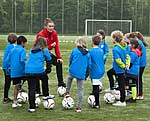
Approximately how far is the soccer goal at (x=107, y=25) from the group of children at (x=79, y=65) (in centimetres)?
3396

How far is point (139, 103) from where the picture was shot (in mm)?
9883

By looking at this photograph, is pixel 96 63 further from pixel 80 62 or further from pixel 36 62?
pixel 36 62

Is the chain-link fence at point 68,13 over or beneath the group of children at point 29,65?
over

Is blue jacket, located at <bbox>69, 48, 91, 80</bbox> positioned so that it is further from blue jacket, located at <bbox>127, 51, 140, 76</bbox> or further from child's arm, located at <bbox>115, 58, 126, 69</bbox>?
blue jacket, located at <bbox>127, 51, 140, 76</bbox>

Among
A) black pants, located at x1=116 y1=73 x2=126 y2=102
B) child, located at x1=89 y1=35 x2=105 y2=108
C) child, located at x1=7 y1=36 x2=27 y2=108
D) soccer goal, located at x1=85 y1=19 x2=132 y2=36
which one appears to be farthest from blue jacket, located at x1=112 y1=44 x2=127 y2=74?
soccer goal, located at x1=85 y1=19 x2=132 y2=36

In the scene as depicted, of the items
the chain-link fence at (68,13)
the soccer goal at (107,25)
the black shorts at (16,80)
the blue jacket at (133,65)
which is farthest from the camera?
the chain-link fence at (68,13)

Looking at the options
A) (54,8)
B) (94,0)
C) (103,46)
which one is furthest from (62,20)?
(103,46)

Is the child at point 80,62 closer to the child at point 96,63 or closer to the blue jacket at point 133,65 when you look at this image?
the child at point 96,63

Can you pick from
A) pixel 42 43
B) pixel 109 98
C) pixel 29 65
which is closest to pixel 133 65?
pixel 109 98

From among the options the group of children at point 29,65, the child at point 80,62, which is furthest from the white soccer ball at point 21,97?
the child at point 80,62

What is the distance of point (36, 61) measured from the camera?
8625 millimetres

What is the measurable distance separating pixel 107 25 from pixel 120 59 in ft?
121

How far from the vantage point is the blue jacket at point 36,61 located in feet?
28.3

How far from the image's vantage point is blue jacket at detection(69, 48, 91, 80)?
8695 millimetres
